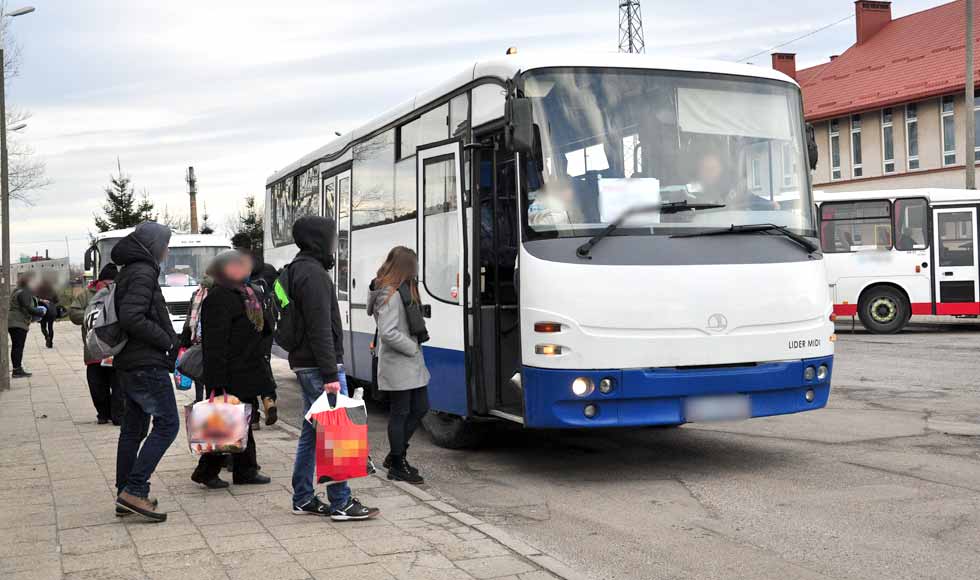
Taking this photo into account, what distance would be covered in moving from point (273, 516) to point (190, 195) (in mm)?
63261

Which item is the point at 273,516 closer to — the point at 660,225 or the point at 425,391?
the point at 425,391

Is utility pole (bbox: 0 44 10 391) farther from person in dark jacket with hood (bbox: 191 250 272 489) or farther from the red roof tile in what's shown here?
the red roof tile

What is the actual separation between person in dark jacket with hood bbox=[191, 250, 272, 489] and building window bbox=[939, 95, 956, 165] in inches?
1516

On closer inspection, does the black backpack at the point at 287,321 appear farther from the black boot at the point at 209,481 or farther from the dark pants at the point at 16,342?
the dark pants at the point at 16,342

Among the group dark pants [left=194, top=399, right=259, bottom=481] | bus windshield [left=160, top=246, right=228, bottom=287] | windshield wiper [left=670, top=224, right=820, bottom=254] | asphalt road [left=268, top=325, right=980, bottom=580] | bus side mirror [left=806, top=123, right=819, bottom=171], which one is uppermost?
bus side mirror [left=806, top=123, right=819, bottom=171]

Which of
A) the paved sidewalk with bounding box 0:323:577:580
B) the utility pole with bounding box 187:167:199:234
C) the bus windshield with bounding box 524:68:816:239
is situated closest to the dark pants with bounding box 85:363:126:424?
the paved sidewalk with bounding box 0:323:577:580

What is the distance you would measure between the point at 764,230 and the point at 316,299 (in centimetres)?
353

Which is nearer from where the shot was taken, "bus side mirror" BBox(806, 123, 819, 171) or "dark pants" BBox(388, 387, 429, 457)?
"dark pants" BBox(388, 387, 429, 457)

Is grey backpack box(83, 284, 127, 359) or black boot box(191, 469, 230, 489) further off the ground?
grey backpack box(83, 284, 127, 359)

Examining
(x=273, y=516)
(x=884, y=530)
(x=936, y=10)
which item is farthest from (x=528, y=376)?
(x=936, y=10)

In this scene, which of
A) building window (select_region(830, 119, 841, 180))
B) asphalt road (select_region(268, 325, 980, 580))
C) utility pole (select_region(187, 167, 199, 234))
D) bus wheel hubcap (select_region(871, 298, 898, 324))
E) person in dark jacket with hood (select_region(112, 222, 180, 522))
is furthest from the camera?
utility pole (select_region(187, 167, 199, 234))

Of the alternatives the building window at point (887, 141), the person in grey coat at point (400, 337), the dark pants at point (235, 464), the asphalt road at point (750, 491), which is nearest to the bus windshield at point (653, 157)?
the person in grey coat at point (400, 337)

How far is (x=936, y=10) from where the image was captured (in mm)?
47344

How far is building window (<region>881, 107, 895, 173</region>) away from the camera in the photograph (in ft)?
145
